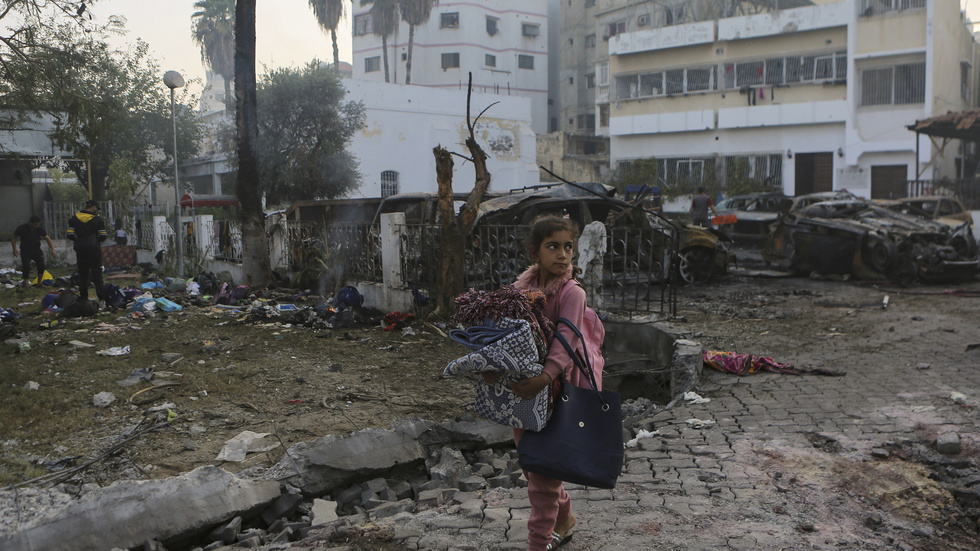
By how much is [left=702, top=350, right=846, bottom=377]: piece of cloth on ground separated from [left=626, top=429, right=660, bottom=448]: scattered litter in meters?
1.68

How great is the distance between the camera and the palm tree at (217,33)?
49.6 meters

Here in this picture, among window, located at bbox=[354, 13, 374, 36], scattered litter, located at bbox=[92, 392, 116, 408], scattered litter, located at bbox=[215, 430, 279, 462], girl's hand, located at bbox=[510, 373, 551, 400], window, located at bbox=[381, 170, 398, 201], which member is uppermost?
window, located at bbox=[354, 13, 374, 36]

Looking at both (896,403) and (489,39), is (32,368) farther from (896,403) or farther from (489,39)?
(489,39)

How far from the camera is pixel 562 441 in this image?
2.65 metres

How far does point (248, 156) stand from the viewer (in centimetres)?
1250

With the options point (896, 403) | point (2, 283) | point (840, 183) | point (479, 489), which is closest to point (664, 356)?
point (896, 403)

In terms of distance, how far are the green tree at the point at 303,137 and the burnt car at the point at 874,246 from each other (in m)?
18.6

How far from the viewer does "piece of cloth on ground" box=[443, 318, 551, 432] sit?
2521mm

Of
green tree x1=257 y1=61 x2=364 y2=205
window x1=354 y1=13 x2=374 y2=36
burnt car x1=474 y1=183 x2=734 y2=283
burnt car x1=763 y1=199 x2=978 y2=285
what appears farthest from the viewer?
window x1=354 y1=13 x2=374 y2=36

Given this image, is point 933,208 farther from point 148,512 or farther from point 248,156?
point 148,512

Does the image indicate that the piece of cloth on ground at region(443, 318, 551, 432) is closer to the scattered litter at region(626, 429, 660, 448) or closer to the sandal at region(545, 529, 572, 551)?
the sandal at region(545, 529, 572, 551)

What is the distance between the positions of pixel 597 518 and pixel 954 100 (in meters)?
31.2

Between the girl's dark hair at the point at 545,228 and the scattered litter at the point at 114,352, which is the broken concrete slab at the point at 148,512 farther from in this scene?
the scattered litter at the point at 114,352

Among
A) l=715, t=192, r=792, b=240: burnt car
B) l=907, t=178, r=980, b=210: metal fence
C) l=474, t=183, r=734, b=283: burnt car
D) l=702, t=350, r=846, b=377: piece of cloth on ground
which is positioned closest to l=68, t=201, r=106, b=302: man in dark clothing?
l=474, t=183, r=734, b=283: burnt car
